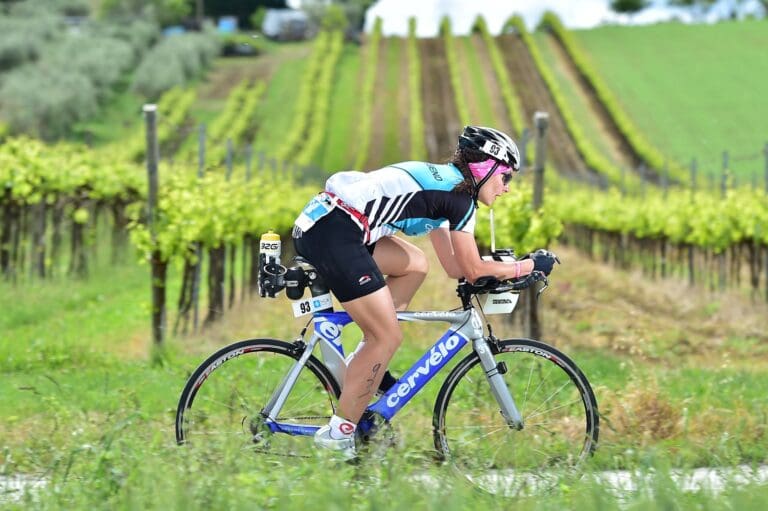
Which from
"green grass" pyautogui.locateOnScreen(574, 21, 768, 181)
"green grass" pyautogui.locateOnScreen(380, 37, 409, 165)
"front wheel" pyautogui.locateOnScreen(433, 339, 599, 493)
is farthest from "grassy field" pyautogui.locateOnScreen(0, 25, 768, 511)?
"green grass" pyautogui.locateOnScreen(380, 37, 409, 165)

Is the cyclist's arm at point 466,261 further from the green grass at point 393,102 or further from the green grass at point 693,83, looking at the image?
the green grass at point 393,102

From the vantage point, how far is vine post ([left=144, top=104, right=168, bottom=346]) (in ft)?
40.8

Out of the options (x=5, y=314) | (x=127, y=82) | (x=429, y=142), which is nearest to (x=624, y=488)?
(x=5, y=314)

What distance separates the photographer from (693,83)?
72500 mm

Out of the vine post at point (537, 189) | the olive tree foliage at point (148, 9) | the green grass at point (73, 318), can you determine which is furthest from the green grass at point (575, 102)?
the vine post at point (537, 189)

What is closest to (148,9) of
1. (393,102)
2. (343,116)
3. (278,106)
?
(278,106)

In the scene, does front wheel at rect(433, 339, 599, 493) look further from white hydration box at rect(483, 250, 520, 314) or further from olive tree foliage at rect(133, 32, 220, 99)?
olive tree foliage at rect(133, 32, 220, 99)

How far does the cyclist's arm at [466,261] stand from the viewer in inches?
227

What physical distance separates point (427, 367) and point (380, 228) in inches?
30.2

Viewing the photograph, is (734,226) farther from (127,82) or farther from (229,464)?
(127,82)

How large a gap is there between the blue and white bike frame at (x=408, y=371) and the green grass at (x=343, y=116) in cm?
4695

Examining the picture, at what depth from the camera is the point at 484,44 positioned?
Result: 86.6m

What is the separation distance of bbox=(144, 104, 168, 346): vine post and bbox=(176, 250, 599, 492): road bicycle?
6.34 meters

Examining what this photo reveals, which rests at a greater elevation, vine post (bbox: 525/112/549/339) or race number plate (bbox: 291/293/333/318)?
race number plate (bbox: 291/293/333/318)
